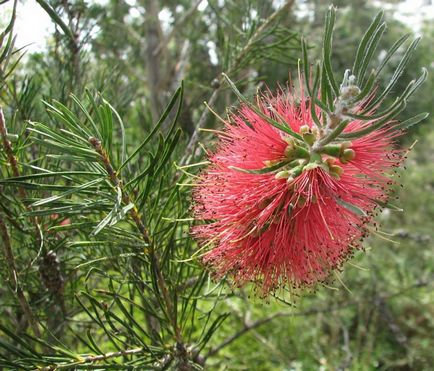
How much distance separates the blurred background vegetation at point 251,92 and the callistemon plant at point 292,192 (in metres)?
0.05

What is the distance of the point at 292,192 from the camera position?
617 mm

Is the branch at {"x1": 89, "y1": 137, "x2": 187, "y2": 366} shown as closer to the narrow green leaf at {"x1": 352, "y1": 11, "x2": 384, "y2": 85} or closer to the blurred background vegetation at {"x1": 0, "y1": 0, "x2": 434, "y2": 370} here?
the blurred background vegetation at {"x1": 0, "y1": 0, "x2": 434, "y2": 370}

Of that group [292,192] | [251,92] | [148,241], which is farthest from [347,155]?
[251,92]

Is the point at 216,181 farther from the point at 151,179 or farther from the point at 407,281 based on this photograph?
the point at 407,281

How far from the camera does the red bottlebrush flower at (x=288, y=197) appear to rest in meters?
0.61

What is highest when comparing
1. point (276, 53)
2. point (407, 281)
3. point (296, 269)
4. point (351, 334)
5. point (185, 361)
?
point (276, 53)

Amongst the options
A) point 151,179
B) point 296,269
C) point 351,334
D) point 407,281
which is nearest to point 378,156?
point 296,269

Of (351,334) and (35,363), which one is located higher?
(35,363)

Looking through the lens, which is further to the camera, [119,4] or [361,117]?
[119,4]

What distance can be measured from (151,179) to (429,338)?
354 centimetres

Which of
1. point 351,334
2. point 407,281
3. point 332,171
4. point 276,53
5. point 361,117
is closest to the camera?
point 361,117

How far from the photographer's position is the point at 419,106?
15.3ft

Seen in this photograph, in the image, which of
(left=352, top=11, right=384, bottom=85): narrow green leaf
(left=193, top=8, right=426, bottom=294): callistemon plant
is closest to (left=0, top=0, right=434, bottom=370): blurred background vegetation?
(left=193, top=8, right=426, bottom=294): callistemon plant

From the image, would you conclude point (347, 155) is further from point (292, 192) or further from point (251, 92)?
point (251, 92)
